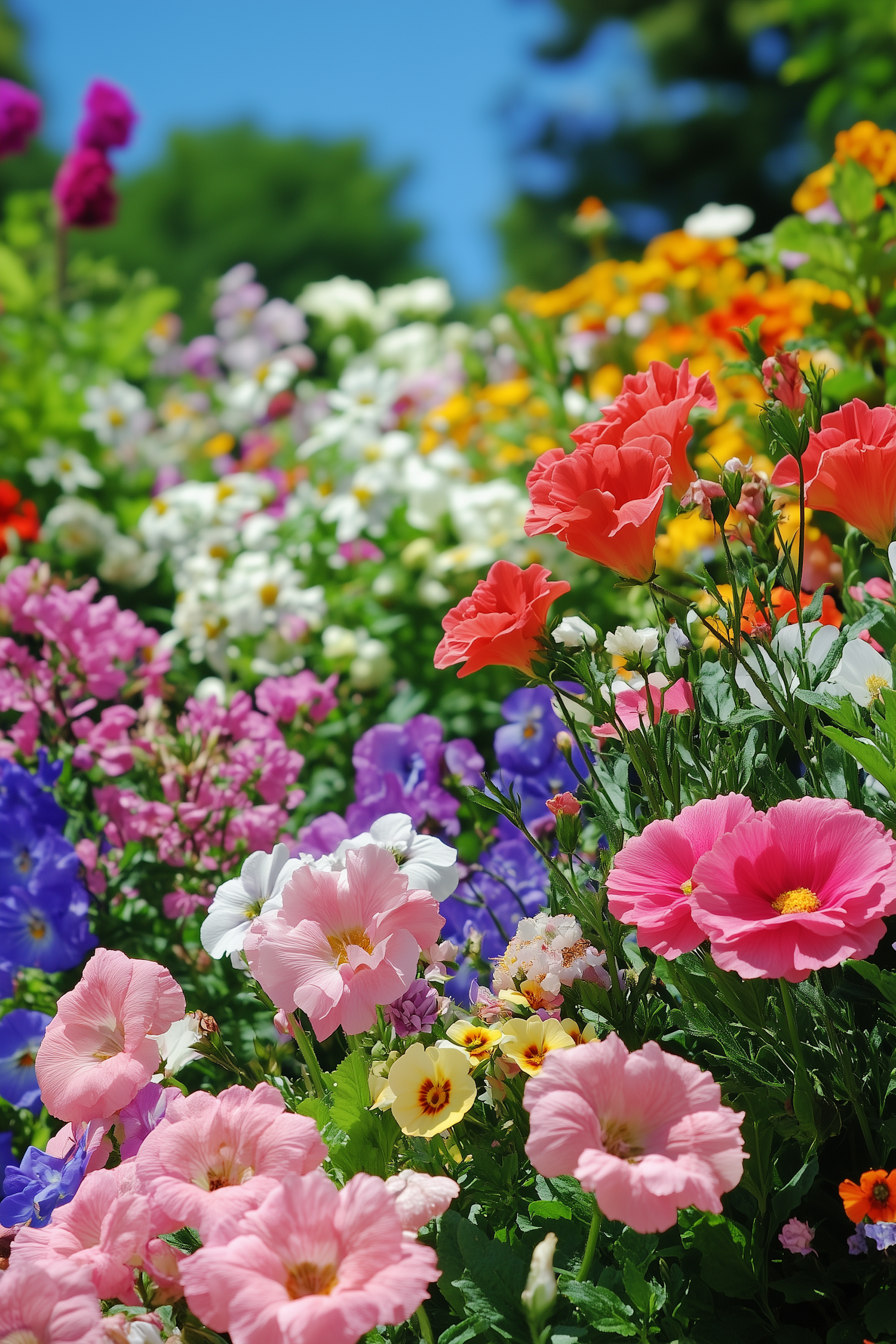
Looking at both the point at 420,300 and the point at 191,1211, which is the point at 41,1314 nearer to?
the point at 191,1211

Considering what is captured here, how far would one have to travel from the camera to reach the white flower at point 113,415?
361cm

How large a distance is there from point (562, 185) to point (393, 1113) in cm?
1653

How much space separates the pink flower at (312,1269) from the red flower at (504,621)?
0.46 meters

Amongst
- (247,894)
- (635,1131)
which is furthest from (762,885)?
(247,894)

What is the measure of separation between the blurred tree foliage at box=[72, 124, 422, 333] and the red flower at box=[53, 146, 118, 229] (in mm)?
15054

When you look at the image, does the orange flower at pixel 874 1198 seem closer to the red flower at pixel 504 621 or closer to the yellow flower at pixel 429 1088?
the yellow flower at pixel 429 1088

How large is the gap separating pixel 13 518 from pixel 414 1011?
2244mm

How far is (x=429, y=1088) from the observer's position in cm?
95

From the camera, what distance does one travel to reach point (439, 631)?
2637 mm

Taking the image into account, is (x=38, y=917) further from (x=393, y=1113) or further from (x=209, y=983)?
(x=393, y=1113)

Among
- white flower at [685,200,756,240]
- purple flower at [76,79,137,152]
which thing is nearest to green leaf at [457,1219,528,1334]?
white flower at [685,200,756,240]

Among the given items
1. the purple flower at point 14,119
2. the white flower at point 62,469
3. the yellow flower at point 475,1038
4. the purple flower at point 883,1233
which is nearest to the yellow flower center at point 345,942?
the yellow flower at point 475,1038

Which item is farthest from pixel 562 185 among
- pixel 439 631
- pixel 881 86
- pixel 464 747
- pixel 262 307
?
pixel 464 747

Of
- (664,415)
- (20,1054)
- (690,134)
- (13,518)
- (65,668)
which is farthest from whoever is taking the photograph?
(690,134)
